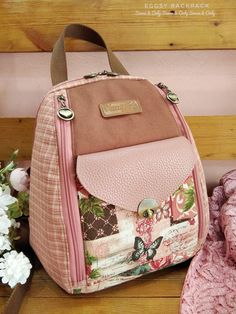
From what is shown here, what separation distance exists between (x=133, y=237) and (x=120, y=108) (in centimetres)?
19

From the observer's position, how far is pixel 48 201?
0.56m

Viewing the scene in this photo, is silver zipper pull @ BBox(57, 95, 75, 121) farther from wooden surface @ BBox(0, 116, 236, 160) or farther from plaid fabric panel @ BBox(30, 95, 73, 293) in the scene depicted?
wooden surface @ BBox(0, 116, 236, 160)

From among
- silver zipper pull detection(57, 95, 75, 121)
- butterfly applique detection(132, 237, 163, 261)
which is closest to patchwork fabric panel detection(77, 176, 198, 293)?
butterfly applique detection(132, 237, 163, 261)

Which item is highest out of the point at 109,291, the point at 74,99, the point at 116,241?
the point at 74,99

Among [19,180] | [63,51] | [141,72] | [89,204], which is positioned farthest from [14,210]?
[141,72]

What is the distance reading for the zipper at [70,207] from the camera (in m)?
0.55

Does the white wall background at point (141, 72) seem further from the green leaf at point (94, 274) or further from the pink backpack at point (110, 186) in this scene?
the green leaf at point (94, 274)

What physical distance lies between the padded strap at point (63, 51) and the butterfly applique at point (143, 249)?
0.97 ft

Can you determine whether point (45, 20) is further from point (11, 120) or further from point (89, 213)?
point (89, 213)

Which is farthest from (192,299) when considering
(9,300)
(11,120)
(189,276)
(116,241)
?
(11,120)

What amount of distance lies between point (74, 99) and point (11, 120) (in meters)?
0.24

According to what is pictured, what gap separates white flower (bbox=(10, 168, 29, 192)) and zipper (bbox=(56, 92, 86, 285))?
0.40 feet

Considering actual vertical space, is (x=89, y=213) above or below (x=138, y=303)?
above

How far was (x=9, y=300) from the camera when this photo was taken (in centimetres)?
57
